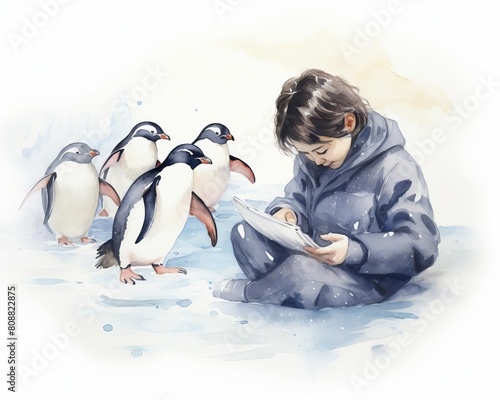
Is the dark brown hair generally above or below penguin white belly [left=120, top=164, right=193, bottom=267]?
above

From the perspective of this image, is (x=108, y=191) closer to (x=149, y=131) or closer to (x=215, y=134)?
(x=149, y=131)

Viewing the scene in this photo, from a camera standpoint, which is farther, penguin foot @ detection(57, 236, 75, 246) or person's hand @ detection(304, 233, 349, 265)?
penguin foot @ detection(57, 236, 75, 246)

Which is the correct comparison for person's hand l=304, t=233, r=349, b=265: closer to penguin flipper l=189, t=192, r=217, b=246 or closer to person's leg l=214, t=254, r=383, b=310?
person's leg l=214, t=254, r=383, b=310

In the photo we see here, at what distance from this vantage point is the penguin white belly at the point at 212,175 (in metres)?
1.44

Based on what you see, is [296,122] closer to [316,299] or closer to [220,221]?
[220,221]

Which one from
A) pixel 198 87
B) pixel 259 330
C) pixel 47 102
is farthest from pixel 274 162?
pixel 47 102

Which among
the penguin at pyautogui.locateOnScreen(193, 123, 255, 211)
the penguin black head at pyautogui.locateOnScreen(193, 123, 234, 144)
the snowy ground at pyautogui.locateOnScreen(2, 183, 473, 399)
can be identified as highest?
the penguin black head at pyautogui.locateOnScreen(193, 123, 234, 144)

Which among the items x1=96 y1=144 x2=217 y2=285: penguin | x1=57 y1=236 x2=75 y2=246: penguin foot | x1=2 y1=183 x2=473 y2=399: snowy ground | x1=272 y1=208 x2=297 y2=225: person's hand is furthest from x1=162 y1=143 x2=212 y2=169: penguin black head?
x1=57 y1=236 x2=75 y2=246: penguin foot

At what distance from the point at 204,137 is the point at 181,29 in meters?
0.30

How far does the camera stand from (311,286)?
137 cm

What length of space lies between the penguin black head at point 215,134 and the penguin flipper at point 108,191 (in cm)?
26

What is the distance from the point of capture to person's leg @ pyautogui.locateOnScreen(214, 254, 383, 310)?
136 centimetres

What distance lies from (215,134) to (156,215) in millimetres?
267

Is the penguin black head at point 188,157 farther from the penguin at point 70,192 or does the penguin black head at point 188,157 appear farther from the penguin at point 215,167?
the penguin at point 70,192
